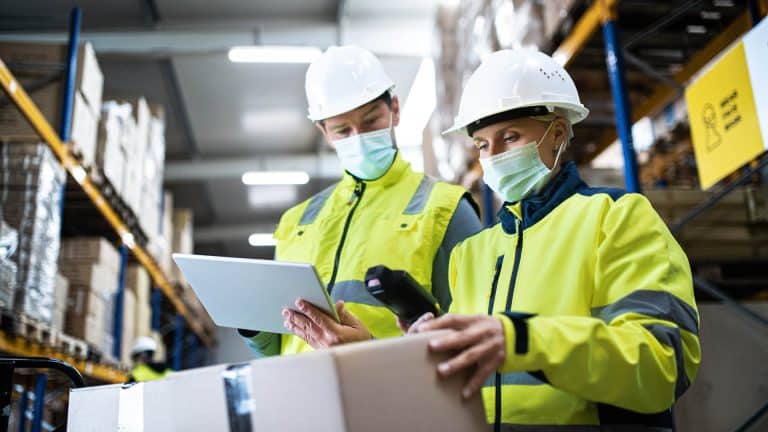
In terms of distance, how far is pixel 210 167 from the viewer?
562 inches

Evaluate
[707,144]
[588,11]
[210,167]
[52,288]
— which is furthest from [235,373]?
[210,167]

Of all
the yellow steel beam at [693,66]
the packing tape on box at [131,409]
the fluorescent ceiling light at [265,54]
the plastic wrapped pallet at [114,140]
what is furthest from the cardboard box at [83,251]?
the packing tape on box at [131,409]

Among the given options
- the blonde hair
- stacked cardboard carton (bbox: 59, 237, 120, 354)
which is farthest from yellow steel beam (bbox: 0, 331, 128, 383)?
the blonde hair

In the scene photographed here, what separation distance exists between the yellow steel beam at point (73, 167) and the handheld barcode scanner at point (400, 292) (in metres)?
4.37

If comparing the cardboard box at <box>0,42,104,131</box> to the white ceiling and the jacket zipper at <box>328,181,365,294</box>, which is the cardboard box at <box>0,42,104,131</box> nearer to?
the white ceiling

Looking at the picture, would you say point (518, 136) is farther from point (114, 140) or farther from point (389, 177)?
point (114, 140)

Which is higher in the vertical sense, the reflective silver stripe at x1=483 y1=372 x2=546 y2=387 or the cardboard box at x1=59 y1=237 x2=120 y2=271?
the cardboard box at x1=59 y1=237 x2=120 y2=271

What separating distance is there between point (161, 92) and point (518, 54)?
11250 mm

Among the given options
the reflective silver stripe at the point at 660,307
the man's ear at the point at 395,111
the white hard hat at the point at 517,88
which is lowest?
the reflective silver stripe at the point at 660,307

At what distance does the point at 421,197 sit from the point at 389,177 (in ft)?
0.59

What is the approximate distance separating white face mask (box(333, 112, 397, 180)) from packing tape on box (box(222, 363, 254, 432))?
4.66 feet

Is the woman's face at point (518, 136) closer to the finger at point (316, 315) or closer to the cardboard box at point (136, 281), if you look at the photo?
the finger at point (316, 315)

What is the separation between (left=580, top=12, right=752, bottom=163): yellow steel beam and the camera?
17.8 feet

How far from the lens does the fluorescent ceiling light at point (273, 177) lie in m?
13.8
